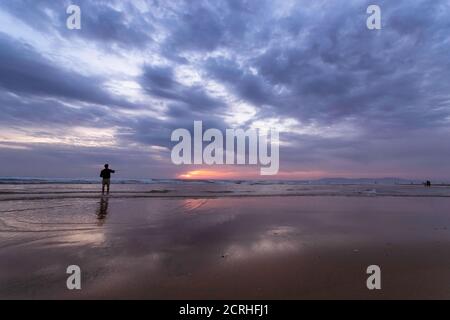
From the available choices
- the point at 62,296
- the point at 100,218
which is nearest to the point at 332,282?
the point at 62,296

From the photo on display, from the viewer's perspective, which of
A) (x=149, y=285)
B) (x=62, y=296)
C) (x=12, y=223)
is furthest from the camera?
(x=12, y=223)

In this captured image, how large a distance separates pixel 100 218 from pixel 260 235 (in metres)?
5.07

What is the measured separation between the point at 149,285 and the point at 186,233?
9.41 feet

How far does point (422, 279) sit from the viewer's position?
3.47 metres

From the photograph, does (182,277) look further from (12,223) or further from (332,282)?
(12,223)

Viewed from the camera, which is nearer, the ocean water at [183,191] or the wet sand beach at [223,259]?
the wet sand beach at [223,259]

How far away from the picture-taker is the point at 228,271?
371 cm

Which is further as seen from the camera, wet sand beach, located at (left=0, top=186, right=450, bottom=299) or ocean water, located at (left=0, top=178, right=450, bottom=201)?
ocean water, located at (left=0, top=178, right=450, bottom=201)

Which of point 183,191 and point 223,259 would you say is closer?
point 223,259

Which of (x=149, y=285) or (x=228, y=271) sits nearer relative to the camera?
(x=149, y=285)

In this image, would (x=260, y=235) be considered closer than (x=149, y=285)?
No

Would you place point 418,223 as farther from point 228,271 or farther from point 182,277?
point 182,277
